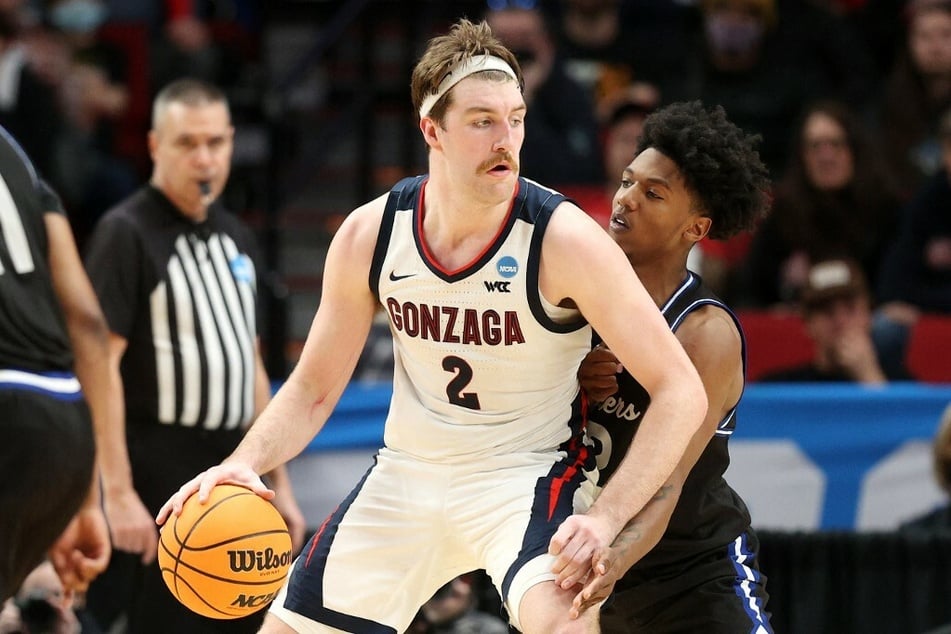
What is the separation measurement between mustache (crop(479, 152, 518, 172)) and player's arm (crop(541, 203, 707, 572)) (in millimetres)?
243

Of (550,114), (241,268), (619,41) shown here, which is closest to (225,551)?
(241,268)

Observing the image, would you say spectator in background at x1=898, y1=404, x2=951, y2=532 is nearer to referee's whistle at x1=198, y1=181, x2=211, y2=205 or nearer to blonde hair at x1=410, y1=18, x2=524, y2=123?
blonde hair at x1=410, y1=18, x2=524, y2=123

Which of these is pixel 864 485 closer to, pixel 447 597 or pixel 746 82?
pixel 447 597

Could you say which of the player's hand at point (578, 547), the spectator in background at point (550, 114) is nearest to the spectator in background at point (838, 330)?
the spectator in background at point (550, 114)

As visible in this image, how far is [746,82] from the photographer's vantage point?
9398mm

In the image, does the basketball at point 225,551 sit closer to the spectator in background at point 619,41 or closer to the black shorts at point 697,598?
the black shorts at point 697,598

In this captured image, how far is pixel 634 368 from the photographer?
379 cm

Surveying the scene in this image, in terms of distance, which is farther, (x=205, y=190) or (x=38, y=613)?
(x=205, y=190)

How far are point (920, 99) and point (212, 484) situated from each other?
6386 millimetres

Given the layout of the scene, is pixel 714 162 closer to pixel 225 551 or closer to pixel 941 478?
pixel 225 551

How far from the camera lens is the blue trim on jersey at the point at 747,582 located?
13.7 feet

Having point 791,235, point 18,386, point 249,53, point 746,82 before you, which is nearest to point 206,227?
point 18,386

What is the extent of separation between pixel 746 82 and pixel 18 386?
6143 mm

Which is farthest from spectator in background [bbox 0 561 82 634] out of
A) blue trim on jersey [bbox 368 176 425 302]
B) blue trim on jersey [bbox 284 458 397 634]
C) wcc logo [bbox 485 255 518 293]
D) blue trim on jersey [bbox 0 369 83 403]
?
wcc logo [bbox 485 255 518 293]
